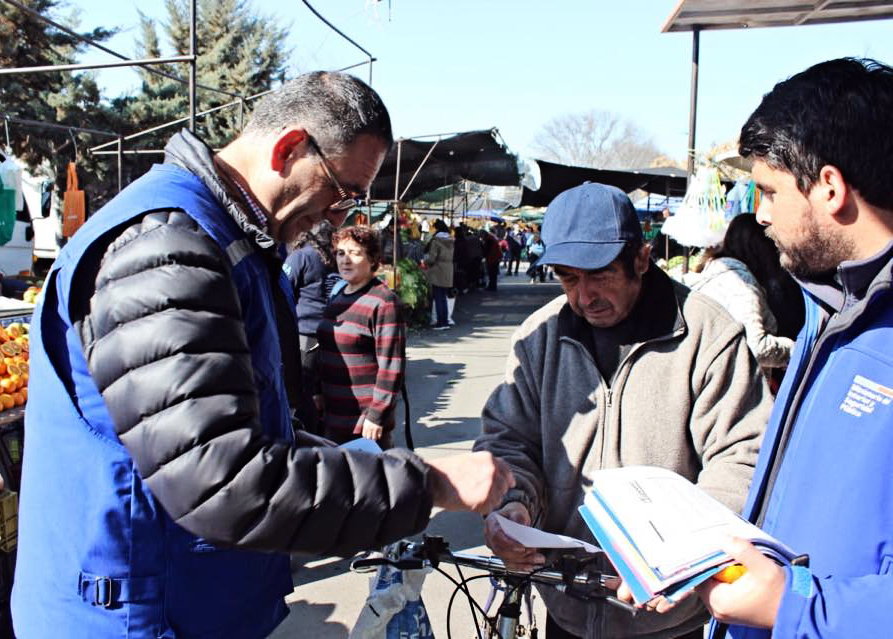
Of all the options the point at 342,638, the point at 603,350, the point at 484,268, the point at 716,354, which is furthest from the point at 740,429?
the point at 484,268

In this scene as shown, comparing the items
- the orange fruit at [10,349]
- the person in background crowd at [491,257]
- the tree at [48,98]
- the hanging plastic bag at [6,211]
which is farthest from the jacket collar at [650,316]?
the person in background crowd at [491,257]

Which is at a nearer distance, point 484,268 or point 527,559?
point 527,559

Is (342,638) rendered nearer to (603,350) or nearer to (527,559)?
(527,559)

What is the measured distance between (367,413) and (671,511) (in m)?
3.00

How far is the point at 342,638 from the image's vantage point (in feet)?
11.6

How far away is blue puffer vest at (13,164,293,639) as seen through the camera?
130 centimetres

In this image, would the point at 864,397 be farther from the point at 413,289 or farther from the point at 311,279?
the point at 413,289

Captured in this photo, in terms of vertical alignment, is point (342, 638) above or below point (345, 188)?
below

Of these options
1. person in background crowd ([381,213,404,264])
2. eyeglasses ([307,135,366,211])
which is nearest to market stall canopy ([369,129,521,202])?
person in background crowd ([381,213,404,264])

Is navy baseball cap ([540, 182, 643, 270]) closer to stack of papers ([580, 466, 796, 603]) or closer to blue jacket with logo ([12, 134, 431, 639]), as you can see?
stack of papers ([580, 466, 796, 603])

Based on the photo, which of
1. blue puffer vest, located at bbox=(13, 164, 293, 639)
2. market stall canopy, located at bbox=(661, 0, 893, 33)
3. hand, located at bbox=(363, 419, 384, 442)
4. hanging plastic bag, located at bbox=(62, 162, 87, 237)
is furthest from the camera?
hanging plastic bag, located at bbox=(62, 162, 87, 237)

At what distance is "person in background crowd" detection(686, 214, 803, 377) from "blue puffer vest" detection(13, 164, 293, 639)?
327 cm

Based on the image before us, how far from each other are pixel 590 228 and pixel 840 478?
942 mm

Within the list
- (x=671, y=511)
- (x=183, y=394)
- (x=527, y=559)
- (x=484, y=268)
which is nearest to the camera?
(x=183, y=394)
